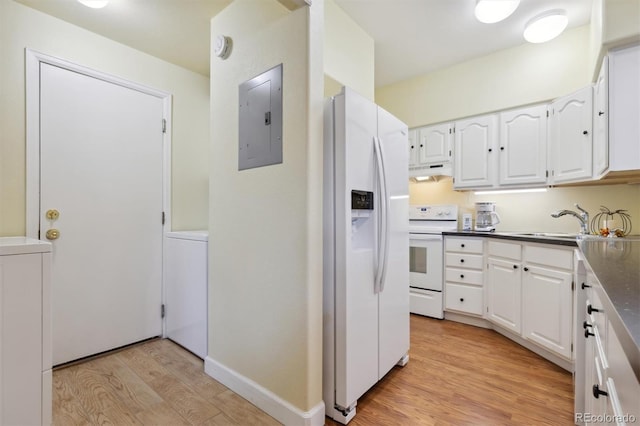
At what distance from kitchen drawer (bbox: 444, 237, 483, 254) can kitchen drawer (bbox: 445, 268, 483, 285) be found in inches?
8.0

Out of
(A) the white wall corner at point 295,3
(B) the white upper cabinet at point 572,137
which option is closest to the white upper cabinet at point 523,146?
(B) the white upper cabinet at point 572,137

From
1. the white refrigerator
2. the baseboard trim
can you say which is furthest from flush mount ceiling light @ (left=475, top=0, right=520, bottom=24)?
the baseboard trim

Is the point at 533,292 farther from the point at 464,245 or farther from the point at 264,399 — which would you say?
the point at 264,399

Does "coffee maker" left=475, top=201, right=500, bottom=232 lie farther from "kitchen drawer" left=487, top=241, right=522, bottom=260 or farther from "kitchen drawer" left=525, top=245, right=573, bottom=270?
"kitchen drawer" left=525, top=245, right=573, bottom=270

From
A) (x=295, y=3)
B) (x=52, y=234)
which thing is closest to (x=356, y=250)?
(x=295, y=3)

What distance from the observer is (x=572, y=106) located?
8.04ft

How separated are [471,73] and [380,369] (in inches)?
123

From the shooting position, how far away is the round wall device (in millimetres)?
1966

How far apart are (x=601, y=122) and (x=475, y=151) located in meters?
1.12

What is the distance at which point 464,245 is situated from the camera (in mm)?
2914

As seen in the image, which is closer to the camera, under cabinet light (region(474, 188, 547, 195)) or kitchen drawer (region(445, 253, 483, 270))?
kitchen drawer (region(445, 253, 483, 270))

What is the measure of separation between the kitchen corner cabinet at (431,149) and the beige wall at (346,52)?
113cm

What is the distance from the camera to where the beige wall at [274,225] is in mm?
1509

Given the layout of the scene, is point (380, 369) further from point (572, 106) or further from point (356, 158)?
point (572, 106)
